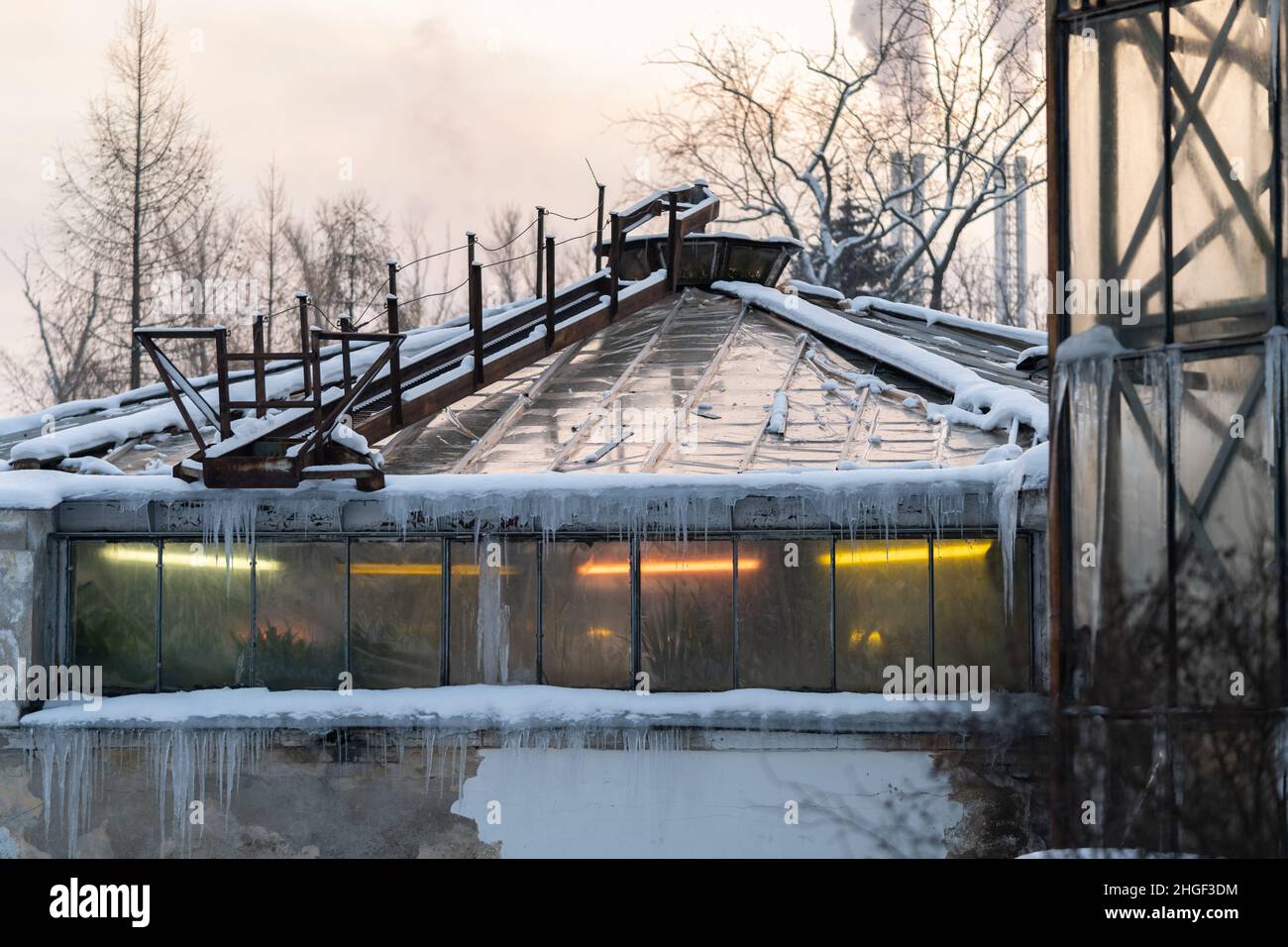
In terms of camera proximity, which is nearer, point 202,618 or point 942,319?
point 202,618

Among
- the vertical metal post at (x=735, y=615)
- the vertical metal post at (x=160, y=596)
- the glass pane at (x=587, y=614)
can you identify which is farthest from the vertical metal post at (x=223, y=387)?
the vertical metal post at (x=735, y=615)

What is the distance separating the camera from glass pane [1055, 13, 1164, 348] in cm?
1163

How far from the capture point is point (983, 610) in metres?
12.7

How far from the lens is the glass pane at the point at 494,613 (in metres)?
13.2

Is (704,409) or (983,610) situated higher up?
(704,409)

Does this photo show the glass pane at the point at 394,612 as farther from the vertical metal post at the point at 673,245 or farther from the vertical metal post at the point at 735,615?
the vertical metal post at the point at 673,245

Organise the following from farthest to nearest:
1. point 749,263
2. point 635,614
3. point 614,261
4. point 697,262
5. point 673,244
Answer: point 749,263 < point 697,262 < point 673,244 < point 614,261 < point 635,614

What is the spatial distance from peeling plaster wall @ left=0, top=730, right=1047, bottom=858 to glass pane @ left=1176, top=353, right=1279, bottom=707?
74.4 inches

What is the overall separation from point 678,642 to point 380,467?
129 inches

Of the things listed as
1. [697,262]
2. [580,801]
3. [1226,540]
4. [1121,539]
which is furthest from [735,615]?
[697,262]

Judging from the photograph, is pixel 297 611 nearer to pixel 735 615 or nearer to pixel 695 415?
pixel 735 615

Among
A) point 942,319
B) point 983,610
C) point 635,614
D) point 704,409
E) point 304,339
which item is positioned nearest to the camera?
point 983,610

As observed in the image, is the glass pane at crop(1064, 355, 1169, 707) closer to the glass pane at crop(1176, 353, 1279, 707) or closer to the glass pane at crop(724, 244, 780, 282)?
the glass pane at crop(1176, 353, 1279, 707)

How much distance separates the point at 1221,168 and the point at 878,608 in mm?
4785
